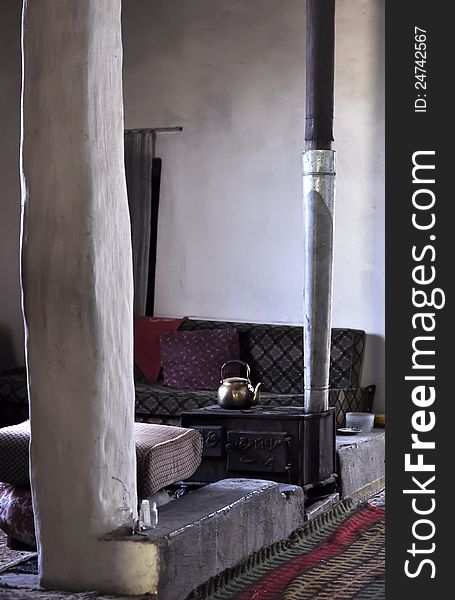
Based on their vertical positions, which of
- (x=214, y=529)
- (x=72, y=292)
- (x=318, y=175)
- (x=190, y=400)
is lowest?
(x=214, y=529)

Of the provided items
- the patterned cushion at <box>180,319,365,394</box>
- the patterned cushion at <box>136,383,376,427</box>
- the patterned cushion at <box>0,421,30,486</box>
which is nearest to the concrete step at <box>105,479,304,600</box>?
the patterned cushion at <box>0,421,30,486</box>

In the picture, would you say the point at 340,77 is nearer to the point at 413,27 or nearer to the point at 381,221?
the point at 381,221

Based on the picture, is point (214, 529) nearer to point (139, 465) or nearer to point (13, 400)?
point (139, 465)

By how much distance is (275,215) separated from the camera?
9094mm

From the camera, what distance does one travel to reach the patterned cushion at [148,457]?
16.0 feet

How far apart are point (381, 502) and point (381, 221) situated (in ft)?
8.77

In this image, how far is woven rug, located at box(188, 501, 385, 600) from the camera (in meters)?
4.77

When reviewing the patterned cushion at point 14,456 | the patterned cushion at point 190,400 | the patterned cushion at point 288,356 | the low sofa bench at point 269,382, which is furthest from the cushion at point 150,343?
the patterned cushion at point 14,456

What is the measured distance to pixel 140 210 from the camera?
945 centimetres

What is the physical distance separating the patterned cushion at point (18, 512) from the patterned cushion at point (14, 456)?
4.6 inches

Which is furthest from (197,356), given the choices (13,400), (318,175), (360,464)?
(318,175)

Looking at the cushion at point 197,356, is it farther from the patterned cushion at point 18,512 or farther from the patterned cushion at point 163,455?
the patterned cushion at point 18,512

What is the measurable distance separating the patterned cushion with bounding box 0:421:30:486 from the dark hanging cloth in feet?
14.7

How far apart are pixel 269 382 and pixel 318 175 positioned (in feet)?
8.59
